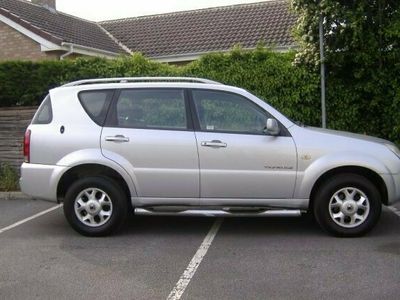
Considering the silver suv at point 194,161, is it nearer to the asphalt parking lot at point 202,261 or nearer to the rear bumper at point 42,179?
the rear bumper at point 42,179

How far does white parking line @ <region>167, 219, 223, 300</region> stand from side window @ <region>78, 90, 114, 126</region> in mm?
1825

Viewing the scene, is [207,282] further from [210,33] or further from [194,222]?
[210,33]

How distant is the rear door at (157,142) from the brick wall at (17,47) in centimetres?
989

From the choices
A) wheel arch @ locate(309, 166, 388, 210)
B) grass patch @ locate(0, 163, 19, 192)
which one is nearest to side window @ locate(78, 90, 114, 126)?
wheel arch @ locate(309, 166, 388, 210)

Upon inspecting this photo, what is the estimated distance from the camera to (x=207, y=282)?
16.3 ft

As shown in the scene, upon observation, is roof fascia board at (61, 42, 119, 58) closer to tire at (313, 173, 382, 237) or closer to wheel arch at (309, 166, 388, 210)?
wheel arch at (309, 166, 388, 210)

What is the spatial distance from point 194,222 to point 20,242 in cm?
214

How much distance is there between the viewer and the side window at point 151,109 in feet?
21.5

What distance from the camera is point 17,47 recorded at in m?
16.2

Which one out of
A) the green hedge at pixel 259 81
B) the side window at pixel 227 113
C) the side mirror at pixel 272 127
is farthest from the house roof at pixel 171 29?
the side mirror at pixel 272 127

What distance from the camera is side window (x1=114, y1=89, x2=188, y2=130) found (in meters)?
6.54

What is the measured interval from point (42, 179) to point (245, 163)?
2.35 m

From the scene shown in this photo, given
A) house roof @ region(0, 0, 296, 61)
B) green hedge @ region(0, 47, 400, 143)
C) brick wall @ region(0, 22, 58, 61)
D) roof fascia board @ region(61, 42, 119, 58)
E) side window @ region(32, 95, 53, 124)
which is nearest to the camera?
side window @ region(32, 95, 53, 124)

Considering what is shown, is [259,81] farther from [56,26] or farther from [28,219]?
[56,26]
